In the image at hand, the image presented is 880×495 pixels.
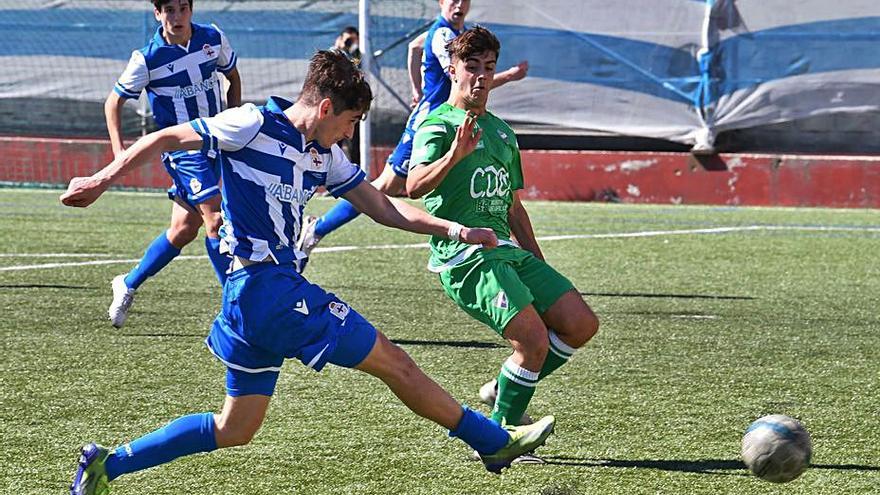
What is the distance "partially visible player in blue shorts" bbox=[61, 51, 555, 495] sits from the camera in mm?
4469

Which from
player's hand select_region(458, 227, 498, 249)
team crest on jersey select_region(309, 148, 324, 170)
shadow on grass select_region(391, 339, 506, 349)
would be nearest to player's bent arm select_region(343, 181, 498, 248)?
player's hand select_region(458, 227, 498, 249)

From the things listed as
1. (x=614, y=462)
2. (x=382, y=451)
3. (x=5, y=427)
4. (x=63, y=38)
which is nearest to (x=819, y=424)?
(x=614, y=462)

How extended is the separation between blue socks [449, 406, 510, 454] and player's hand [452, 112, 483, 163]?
102cm

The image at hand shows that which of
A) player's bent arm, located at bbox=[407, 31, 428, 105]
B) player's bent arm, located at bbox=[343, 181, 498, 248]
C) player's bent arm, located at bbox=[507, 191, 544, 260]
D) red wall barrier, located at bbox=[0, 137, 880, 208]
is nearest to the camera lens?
player's bent arm, located at bbox=[343, 181, 498, 248]

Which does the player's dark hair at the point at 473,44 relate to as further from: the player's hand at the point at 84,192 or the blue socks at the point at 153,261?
the blue socks at the point at 153,261

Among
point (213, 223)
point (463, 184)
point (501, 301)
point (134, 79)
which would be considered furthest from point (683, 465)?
point (134, 79)

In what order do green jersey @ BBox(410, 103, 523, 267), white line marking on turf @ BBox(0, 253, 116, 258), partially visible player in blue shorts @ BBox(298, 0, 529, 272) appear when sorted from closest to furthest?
green jersey @ BBox(410, 103, 523, 267) < partially visible player in blue shorts @ BBox(298, 0, 529, 272) < white line marking on turf @ BBox(0, 253, 116, 258)

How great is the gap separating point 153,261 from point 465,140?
12.1 feet

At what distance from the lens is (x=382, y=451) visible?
5398mm

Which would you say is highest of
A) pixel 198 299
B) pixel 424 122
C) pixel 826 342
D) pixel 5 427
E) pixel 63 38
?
pixel 424 122

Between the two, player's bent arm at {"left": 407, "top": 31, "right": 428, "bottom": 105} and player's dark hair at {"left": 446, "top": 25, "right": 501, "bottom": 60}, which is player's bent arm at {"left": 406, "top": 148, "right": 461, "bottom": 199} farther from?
player's bent arm at {"left": 407, "top": 31, "right": 428, "bottom": 105}

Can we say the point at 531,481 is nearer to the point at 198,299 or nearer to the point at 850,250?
the point at 198,299

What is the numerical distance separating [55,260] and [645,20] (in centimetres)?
889

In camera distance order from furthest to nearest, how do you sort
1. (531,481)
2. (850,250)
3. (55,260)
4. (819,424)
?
(850,250), (55,260), (819,424), (531,481)
